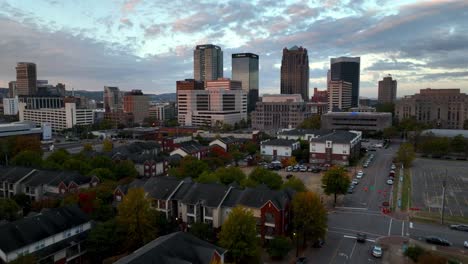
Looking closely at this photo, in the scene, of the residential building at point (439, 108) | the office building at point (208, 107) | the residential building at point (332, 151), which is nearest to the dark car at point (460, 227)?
the residential building at point (332, 151)

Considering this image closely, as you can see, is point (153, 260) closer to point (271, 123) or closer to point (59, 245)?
point (59, 245)

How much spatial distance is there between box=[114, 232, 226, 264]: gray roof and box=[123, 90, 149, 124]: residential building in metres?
149

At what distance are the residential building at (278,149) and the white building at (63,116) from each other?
94.5 metres

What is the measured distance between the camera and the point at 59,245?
25.0m

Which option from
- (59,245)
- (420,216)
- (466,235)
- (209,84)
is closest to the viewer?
(59,245)

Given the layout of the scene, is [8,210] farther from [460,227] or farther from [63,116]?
[63,116]

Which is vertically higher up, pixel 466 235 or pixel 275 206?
pixel 275 206

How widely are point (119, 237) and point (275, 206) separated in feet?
41.2

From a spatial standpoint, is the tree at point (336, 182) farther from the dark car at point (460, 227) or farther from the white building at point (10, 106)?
the white building at point (10, 106)

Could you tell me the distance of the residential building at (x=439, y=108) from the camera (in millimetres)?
116812

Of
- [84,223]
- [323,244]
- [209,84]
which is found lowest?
[323,244]

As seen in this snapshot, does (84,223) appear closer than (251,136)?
Yes

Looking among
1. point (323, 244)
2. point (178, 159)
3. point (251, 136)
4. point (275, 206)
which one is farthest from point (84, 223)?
point (251, 136)

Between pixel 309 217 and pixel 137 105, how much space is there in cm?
14994
